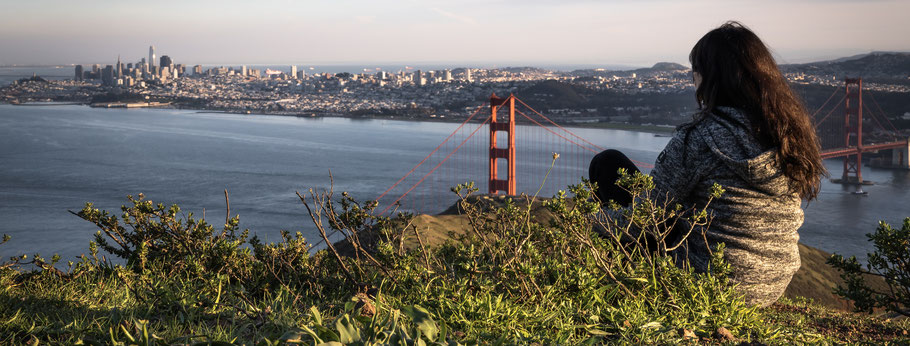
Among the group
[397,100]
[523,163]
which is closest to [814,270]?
[523,163]

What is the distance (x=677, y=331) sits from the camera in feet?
3.95

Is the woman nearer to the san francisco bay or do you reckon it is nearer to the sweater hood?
the sweater hood

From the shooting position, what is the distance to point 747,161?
137cm

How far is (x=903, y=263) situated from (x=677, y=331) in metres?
0.55

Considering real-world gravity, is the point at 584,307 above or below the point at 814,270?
above

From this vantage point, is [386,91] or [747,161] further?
[386,91]

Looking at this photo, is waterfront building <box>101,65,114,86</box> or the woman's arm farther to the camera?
waterfront building <box>101,65,114,86</box>

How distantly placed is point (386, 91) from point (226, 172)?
1285 inches

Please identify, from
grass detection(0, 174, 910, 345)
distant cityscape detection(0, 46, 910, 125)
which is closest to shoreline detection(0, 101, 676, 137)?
distant cityscape detection(0, 46, 910, 125)

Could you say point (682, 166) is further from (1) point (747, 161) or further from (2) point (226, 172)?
(2) point (226, 172)

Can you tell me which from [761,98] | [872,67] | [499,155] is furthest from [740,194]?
[872,67]

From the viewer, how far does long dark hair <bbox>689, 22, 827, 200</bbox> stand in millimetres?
1398

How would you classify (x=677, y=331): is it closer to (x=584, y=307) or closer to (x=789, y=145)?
(x=584, y=307)

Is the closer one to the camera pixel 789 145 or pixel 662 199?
pixel 789 145
